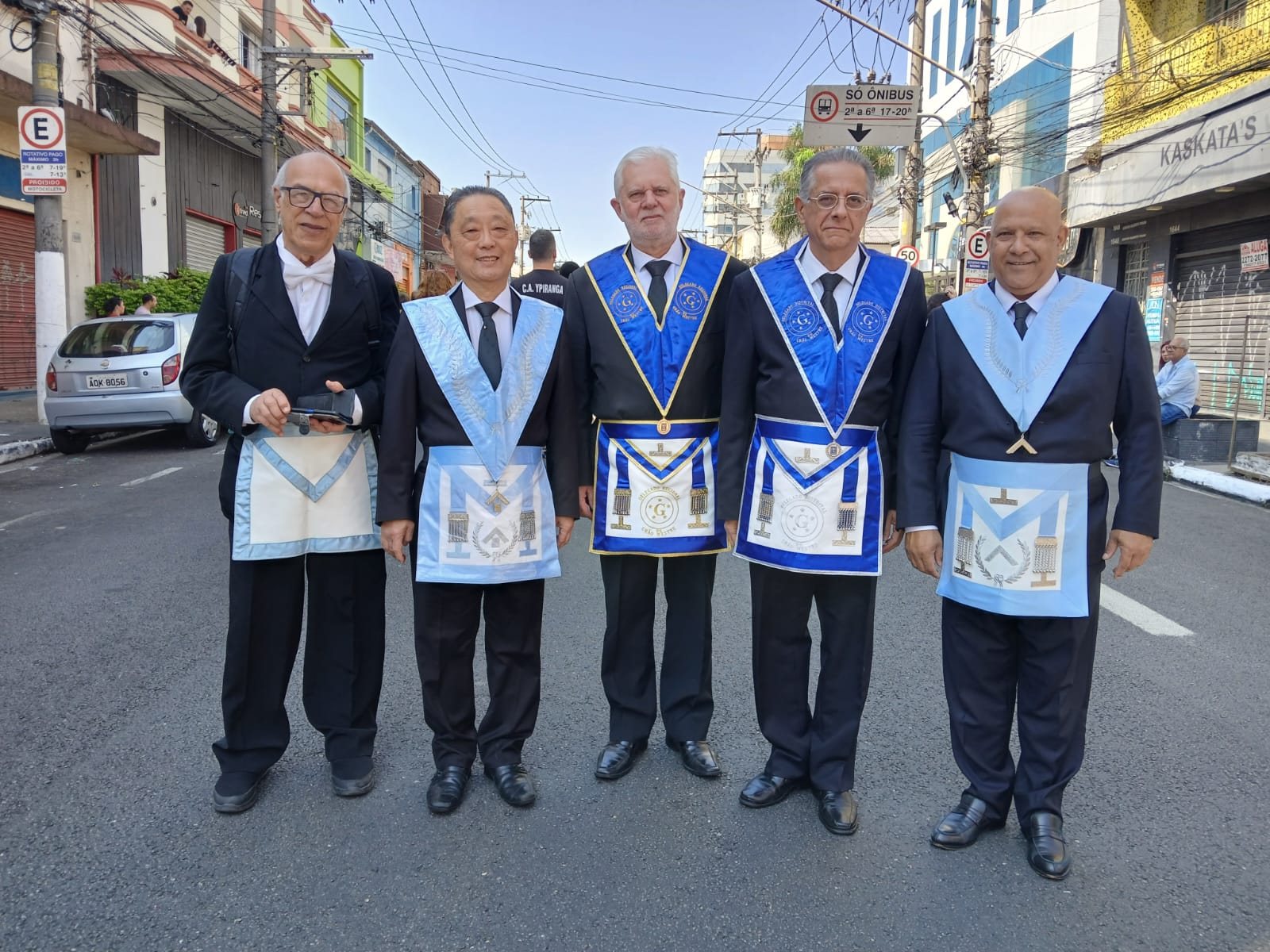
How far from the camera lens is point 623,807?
3.10 meters

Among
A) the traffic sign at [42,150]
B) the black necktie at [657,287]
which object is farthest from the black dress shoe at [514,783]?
the traffic sign at [42,150]

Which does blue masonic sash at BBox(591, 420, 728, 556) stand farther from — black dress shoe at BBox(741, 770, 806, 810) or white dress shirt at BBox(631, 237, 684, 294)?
black dress shoe at BBox(741, 770, 806, 810)

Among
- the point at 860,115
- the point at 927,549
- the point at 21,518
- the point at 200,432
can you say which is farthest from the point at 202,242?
the point at 927,549

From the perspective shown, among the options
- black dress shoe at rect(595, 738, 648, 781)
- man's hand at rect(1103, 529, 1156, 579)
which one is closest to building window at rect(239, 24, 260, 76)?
black dress shoe at rect(595, 738, 648, 781)

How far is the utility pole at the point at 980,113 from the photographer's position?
17.5m

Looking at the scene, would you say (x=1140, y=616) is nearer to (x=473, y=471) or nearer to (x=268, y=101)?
(x=473, y=471)

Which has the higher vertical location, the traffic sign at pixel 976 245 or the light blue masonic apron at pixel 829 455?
the traffic sign at pixel 976 245

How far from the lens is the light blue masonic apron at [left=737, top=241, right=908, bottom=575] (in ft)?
9.77

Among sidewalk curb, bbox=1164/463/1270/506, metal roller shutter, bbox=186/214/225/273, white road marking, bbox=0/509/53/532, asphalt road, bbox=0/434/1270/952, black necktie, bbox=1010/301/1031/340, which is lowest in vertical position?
asphalt road, bbox=0/434/1270/952

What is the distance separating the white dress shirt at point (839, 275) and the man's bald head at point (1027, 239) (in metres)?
0.43

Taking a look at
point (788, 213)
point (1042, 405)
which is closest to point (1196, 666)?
point (1042, 405)

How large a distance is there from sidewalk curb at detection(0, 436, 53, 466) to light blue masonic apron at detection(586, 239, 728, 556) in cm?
996

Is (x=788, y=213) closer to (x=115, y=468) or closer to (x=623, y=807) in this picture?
(x=115, y=468)

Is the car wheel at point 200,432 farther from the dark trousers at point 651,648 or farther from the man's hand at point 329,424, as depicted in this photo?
the dark trousers at point 651,648
